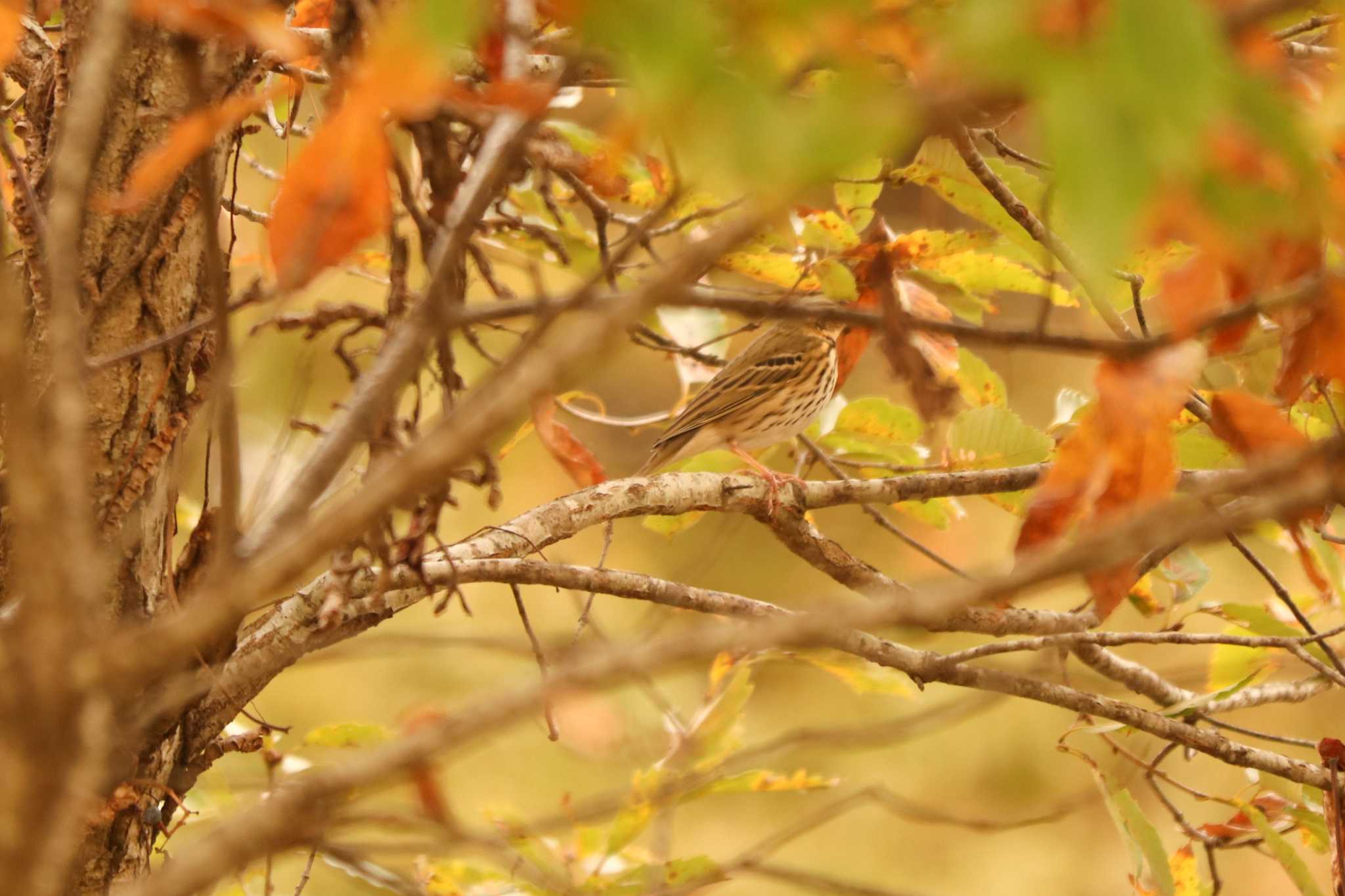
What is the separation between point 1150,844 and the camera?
4.48 ft

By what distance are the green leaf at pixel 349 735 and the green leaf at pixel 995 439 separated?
0.80 metres

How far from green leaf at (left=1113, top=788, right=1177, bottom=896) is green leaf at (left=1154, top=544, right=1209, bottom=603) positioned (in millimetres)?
342

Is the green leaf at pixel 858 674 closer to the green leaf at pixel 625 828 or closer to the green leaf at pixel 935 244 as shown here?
the green leaf at pixel 625 828

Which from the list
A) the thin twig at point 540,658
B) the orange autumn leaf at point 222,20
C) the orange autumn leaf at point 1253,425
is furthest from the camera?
the thin twig at point 540,658

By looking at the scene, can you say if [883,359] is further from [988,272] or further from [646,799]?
[646,799]

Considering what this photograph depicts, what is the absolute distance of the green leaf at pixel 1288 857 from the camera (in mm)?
1336

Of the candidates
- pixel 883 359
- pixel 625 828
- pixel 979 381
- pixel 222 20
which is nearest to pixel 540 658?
pixel 625 828

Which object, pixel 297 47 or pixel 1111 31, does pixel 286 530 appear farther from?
pixel 1111 31

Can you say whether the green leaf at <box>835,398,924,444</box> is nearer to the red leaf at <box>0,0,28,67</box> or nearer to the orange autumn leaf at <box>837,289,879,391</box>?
the orange autumn leaf at <box>837,289,879,391</box>

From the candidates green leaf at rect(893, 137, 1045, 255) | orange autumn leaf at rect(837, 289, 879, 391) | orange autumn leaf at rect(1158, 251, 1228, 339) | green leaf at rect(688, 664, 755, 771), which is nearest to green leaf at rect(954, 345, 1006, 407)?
orange autumn leaf at rect(837, 289, 879, 391)

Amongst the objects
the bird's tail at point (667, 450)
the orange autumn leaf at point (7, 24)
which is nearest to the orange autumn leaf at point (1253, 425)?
the orange autumn leaf at point (7, 24)

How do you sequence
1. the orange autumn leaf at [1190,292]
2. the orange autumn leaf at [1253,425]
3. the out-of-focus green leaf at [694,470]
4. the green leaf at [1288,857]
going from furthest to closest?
the out-of-focus green leaf at [694,470]
the green leaf at [1288,857]
the orange autumn leaf at [1253,425]
the orange autumn leaf at [1190,292]

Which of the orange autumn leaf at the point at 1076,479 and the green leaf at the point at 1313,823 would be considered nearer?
the orange autumn leaf at the point at 1076,479

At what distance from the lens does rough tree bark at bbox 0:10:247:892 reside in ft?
4.05
